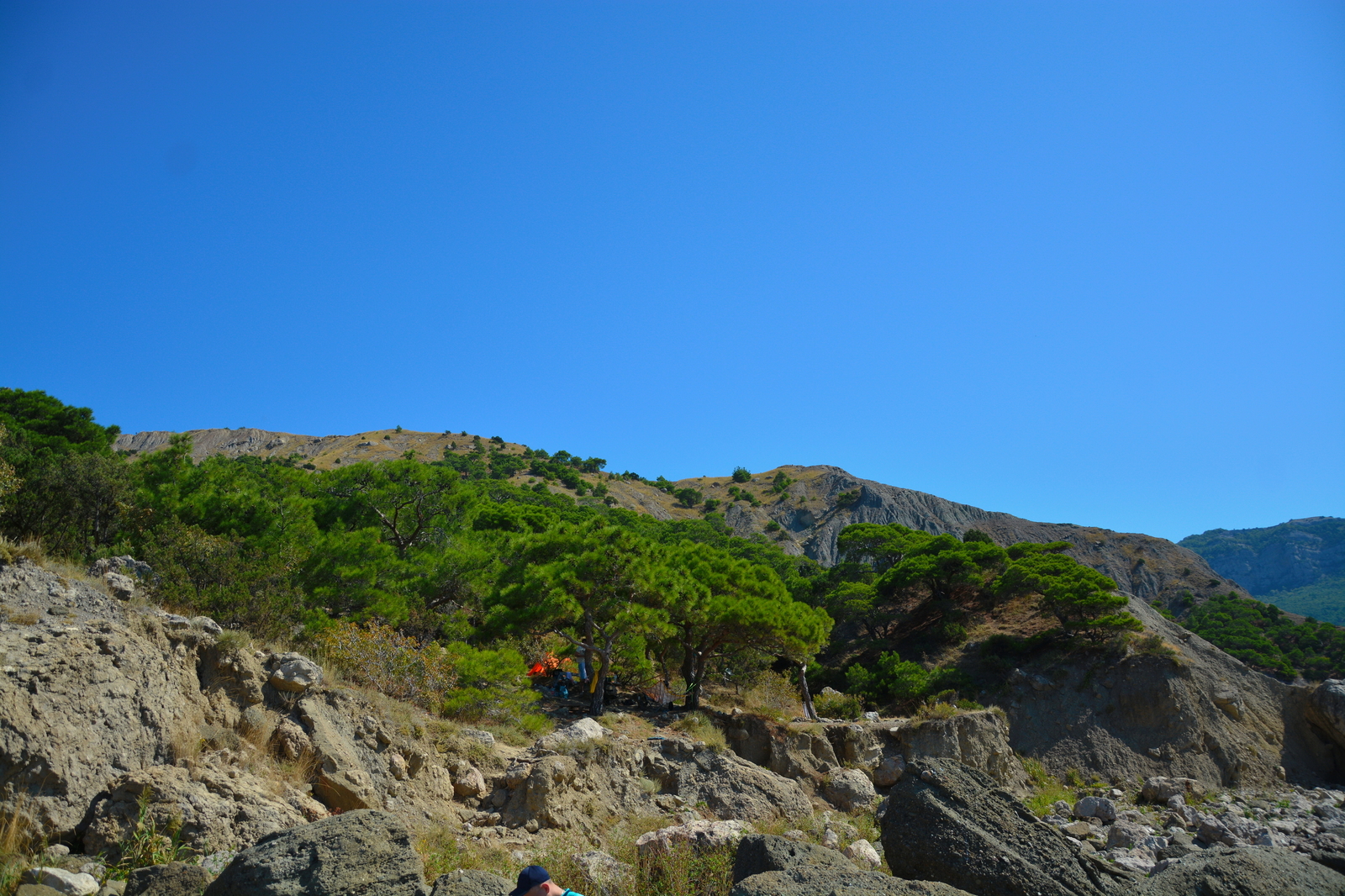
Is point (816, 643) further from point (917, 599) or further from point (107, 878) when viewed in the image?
point (917, 599)

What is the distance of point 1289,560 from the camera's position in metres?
128

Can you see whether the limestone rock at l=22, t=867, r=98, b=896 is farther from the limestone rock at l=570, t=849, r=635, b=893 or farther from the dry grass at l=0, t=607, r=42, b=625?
the limestone rock at l=570, t=849, r=635, b=893

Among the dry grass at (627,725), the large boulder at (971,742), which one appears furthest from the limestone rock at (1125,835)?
the dry grass at (627,725)

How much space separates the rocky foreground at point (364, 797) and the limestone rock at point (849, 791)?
189cm

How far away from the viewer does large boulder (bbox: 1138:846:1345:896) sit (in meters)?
5.84

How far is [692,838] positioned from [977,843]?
3.19 metres

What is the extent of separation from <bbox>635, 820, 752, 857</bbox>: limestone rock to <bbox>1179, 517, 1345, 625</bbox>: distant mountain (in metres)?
126

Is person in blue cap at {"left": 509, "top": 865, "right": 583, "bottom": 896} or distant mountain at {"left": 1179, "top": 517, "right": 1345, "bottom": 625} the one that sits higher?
distant mountain at {"left": 1179, "top": 517, "right": 1345, "bottom": 625}

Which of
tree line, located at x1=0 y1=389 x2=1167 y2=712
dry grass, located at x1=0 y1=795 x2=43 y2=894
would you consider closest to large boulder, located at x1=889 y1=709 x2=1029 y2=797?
tree line, located at x1=0 y1=389 x2=1167 y2=712

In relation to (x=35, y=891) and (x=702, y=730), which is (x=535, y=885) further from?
(x=702, y=730)

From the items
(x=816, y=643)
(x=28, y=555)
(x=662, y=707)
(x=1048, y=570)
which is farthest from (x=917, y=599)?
(x=28, y=555)

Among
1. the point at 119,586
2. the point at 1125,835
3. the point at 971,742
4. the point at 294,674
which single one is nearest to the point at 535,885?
the point at 294,674

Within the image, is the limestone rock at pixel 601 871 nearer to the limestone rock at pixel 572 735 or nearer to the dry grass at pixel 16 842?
the limestone rock at pixel 572 735

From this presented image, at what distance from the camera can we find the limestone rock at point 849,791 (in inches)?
641
